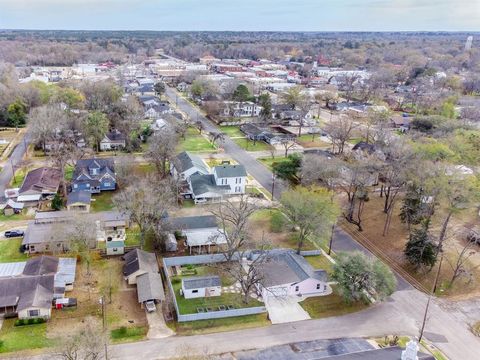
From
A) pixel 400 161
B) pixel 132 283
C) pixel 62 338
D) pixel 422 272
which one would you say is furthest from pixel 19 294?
pixel 400 161

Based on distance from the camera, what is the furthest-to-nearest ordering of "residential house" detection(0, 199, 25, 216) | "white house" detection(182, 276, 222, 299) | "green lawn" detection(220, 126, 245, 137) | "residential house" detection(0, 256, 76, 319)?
"green lawn" detection(220, 126, 245, 137)
"residential house" detection(0, 199, 25, 216)
"white house" detection(182, 276, 222, 299)
"residential house" detection(0, 256, 76, 319)

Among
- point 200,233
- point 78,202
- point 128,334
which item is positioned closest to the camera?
point 128,334

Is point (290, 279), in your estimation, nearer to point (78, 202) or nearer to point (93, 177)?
point (78, 202)

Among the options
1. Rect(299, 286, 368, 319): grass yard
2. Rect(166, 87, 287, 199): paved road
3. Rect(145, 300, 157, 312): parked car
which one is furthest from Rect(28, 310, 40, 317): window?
Rect(166, 87, 287, 199): paved road

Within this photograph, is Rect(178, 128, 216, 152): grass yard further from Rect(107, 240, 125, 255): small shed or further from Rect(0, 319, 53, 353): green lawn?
Rect(0, 319, 53, 353): green lawn

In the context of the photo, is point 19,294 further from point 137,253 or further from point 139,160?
point 139,160

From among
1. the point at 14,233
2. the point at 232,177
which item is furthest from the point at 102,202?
the point at 232,177
